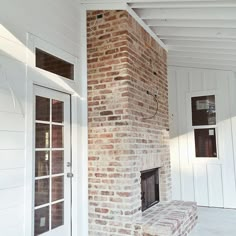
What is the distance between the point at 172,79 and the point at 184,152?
195cm

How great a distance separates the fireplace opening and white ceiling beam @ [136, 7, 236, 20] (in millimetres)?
2520

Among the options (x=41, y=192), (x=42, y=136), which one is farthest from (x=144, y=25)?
(x=41, y=192)

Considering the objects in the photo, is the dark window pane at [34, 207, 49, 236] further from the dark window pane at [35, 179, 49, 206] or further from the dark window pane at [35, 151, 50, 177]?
the dark window pane at [35, 151, 50, 177]

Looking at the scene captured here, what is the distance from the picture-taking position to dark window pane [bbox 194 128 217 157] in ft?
21.3

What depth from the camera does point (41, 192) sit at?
326 cm

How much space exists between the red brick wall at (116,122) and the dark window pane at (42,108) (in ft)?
2.62

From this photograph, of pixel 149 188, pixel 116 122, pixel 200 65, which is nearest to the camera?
pixel 116 122

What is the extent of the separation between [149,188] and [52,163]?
2071 millimetres

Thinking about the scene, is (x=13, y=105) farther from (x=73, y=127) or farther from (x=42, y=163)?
(x=73, y=127)

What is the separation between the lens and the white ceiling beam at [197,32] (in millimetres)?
4430

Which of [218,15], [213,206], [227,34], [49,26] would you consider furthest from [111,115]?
[213,206]

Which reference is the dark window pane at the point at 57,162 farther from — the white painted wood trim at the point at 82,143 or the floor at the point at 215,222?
the floor at the point at 215,222

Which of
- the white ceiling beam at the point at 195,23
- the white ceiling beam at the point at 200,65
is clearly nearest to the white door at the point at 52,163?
the white ceiling beam at the point at 195,23

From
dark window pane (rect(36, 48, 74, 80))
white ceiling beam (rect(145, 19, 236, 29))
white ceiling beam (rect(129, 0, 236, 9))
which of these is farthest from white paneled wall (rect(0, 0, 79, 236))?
white ceiling beam (rect(145, 19, 236, 29))
